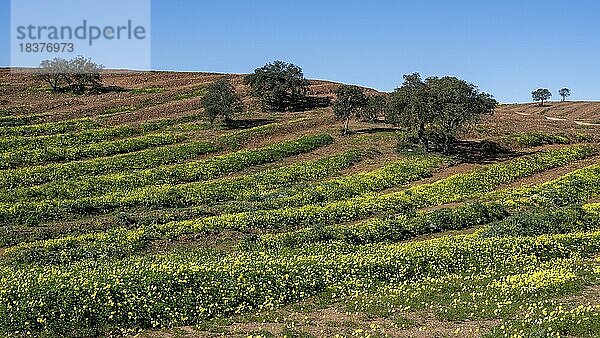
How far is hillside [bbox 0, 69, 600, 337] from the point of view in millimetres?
19562

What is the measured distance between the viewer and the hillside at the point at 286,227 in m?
19.6

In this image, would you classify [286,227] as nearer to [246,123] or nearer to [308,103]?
[246,123]

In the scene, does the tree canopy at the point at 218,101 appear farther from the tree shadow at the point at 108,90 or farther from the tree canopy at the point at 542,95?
the tree canopy at the point at 542,95

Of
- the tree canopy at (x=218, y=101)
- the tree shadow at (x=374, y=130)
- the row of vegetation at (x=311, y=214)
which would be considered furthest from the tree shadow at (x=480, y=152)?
the tree canopy at (x=218, y=101)

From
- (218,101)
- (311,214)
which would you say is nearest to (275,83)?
(218,101)

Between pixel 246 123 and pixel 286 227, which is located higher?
pixel 246 123

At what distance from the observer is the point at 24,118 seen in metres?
66.1

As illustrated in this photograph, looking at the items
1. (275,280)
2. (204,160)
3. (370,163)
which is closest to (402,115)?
(370,163)

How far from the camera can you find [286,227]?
34.8 metres

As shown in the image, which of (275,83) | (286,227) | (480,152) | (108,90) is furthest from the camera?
(108,90)

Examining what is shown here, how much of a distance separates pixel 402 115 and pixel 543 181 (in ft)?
45.4

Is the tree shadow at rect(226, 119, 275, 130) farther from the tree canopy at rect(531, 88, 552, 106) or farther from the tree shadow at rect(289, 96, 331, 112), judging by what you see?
the tree canopy at rect(531, 88, 552, 106)

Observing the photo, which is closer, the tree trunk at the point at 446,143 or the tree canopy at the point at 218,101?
the tree trunk at the point at 446,143

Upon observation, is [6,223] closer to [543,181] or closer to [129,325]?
[129,325]
